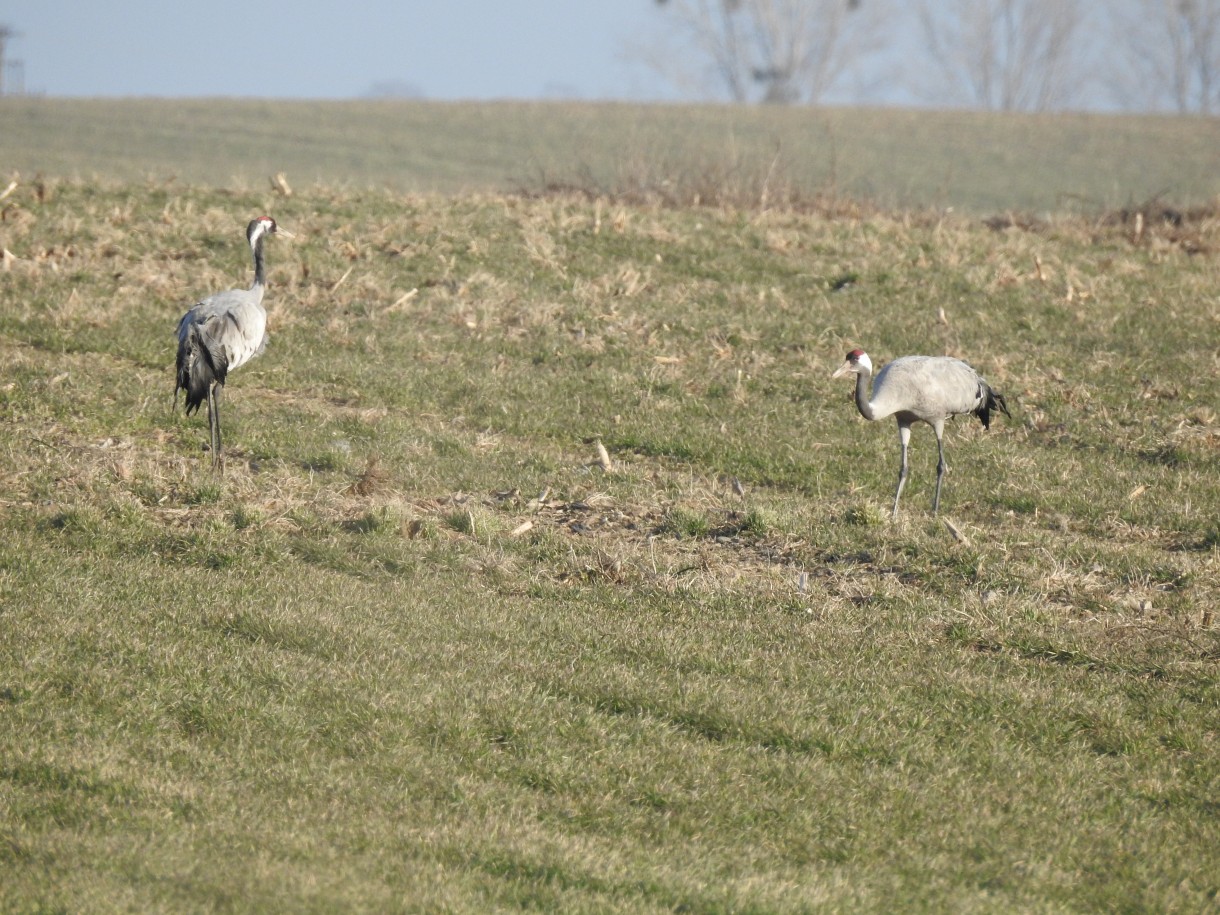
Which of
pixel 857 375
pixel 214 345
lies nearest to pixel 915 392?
pixel 857 375

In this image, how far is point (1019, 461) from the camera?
1247 cm

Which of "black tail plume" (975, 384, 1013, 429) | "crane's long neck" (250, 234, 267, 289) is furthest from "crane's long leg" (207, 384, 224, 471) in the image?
"black tail plume" (975, 384, 1013, 429)

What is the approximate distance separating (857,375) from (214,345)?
5.69m

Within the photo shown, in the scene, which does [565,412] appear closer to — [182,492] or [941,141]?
[182,492]

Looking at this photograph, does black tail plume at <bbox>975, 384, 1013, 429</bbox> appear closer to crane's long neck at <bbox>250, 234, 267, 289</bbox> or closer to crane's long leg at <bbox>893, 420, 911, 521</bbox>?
crane's long leg at <bbox>893, 420, 911, 521</bbox>

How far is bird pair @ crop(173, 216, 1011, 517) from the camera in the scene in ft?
36.3

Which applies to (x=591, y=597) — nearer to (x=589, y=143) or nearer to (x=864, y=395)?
(x=864, y=395)

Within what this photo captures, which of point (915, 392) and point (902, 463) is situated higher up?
point (915, 392)

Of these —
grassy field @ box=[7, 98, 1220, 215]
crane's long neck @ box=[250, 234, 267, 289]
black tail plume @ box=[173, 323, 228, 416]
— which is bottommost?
black tail plume @ box=[173, 323, 228, 416]

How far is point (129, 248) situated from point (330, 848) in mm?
14322

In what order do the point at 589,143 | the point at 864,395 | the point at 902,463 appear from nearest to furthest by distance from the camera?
the point at 864,395 < the point at 902,463 < the point at 589,143

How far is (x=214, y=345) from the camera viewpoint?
11.3 m

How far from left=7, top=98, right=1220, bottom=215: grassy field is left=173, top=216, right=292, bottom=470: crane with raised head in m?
20.7

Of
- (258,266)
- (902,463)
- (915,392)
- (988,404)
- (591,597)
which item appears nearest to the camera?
(591,597)
